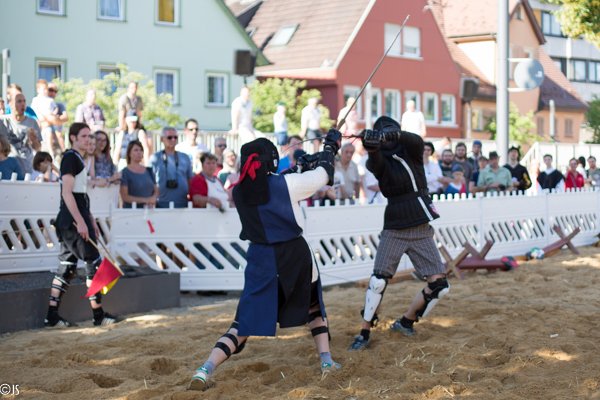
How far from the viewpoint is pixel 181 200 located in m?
9.12

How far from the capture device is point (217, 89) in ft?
80.4

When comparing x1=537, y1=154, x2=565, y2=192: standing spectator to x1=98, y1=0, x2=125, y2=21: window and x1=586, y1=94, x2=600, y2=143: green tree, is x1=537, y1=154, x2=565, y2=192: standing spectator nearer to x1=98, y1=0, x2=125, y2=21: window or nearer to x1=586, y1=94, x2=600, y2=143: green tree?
x1=98, y1=0, x2=125, y2=21: window

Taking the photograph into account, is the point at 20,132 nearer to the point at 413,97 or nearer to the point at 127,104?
the point at 127,104

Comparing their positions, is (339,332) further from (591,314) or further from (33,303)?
(33,303)

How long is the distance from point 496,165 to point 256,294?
8.67 m

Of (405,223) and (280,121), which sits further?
(280,121)

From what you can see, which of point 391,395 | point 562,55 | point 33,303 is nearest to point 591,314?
point 391,395

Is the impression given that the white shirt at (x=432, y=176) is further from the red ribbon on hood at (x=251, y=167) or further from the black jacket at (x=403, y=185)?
the red ribbon on hood at (x=251, y=167)

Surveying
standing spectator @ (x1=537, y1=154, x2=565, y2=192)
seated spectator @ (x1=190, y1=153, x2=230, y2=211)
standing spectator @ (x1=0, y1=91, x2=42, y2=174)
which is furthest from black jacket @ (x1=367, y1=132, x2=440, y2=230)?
standing spectator @ (x1=537, y1=154, x2=565, y2=192)

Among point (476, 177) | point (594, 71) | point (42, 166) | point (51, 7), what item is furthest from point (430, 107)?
point (42, 166)

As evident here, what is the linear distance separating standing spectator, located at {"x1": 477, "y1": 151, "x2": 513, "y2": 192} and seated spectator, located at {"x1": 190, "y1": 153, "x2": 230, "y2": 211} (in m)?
5.41

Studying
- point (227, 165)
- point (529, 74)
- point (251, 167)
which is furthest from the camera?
point (529, 74)

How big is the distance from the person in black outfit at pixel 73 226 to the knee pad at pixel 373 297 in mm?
2798

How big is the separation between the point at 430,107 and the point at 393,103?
8.81ft
